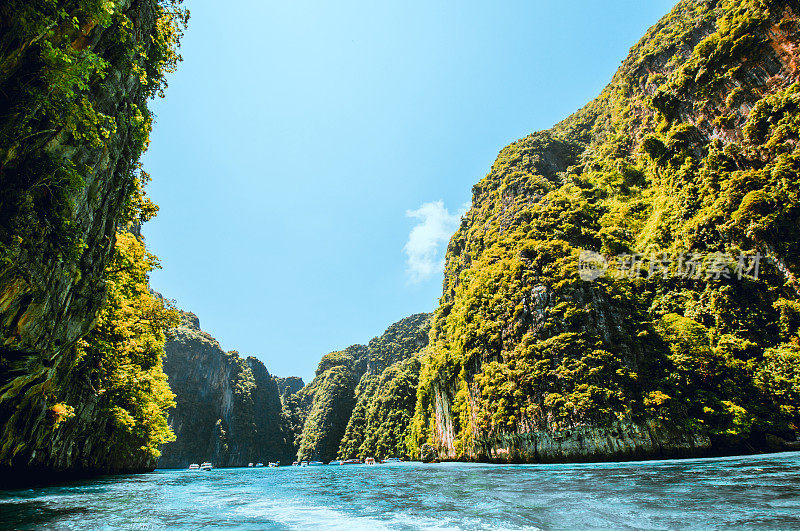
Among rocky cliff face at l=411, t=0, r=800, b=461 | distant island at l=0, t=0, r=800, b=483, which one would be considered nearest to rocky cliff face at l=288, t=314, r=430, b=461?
distant island at l=0, t=0, r=800, b=483

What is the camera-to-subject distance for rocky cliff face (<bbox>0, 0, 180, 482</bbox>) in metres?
6.72

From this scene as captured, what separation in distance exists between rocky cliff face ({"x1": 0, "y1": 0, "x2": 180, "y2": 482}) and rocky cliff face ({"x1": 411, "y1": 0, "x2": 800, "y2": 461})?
29192 millimetres

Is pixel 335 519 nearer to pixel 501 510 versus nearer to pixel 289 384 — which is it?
pixel 501 510

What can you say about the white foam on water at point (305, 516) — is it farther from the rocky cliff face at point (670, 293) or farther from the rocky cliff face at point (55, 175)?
the rocky cliff face at point (670, 293)

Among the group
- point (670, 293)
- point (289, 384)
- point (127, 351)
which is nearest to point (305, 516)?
point (127, 351)

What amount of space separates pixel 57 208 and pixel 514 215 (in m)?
47.3

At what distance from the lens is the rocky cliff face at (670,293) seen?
21438 millimetres

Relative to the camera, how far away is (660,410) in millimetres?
22219

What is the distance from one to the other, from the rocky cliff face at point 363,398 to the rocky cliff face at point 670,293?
46.7 metres

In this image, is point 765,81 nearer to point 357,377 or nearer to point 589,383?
point 589,383

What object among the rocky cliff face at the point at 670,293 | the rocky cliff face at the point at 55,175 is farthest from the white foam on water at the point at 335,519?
the rocky cliff face at the point at 670,293

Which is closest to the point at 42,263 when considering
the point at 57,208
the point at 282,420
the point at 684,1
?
the point at 57,208

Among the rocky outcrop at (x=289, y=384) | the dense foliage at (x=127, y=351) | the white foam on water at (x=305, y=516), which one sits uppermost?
the rocky outcrop at (x=289, y=384)

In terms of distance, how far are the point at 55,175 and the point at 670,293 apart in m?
37.8
